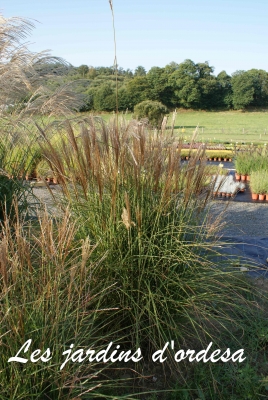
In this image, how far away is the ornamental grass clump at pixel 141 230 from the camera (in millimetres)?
2299

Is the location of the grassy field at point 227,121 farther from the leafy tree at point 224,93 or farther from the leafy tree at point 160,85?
the leafy tree at point 160,85

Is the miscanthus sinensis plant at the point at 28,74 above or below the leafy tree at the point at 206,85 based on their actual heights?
below

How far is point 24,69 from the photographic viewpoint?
149 inches

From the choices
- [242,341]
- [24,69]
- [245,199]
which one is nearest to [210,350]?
[242,341]

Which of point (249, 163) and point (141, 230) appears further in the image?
A: point (249, 163)

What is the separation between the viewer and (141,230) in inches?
95.6

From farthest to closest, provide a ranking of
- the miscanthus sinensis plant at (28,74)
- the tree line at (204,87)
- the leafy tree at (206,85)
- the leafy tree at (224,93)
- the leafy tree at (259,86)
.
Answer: the leafy tree at (259,86) < the leafy tree at (224,93) < the leafy tree at (206,85) < the tree line at (204,87) < the miscanthus sinensis plant at (28,74)

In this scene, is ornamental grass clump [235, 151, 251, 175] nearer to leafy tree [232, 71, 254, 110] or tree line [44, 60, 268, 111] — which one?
tree line [44, 60, 268, 111]

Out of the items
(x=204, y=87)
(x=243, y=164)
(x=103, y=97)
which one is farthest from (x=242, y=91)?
(x=243, y=164)

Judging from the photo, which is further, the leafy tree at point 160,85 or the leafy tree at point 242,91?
the leafy tree at point 242,91

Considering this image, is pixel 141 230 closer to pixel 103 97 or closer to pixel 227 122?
pixel 103 97

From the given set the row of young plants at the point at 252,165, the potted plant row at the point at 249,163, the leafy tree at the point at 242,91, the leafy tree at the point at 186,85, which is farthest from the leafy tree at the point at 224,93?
Result: the potted plant row at the point at 249,163

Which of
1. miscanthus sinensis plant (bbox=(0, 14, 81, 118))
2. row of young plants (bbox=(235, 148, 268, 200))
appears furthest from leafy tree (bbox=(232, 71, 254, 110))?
miscanthus sinensis plant (bbox=(0, 14, 81, 118))

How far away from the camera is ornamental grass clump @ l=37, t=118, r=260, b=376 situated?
230 centimetres
